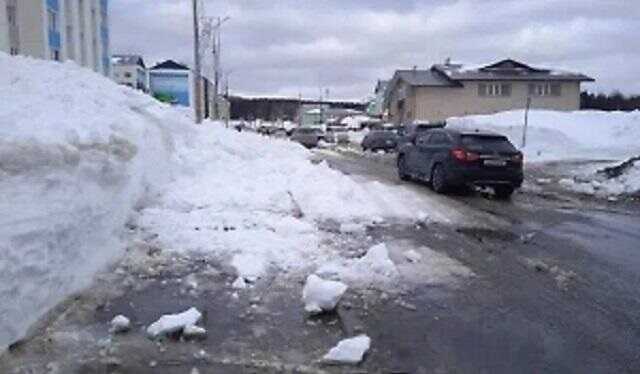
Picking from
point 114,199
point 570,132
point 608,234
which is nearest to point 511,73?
point 570,132

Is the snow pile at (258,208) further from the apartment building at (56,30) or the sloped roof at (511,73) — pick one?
the sloped roof at (511,73)

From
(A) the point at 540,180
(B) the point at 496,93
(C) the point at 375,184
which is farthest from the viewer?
(B) the point at 496,93

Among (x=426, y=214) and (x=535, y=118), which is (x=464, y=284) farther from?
(x=535, y=118)

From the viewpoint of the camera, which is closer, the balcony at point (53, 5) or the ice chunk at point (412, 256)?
the ice chunk at point (412, 256)

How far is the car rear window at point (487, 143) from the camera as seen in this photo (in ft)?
56.5

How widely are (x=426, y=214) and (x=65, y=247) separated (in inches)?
296

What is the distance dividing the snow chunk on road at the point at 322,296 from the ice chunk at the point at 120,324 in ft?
5.27

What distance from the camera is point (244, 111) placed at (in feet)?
446

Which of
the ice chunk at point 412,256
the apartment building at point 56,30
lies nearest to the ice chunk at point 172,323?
the ice chunk at point 412,256

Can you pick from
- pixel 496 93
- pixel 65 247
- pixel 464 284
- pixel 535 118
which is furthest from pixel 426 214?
pixel 496 93

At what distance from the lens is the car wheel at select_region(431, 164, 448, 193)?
17.5 meters

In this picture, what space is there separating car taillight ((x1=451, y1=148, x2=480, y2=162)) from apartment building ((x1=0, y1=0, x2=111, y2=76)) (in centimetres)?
2660

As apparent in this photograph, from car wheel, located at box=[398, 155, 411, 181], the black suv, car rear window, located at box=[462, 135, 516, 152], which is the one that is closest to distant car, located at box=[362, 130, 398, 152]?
car wheel, located at box=[398, 155, 411, 181]

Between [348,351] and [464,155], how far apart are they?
12.3 metres
